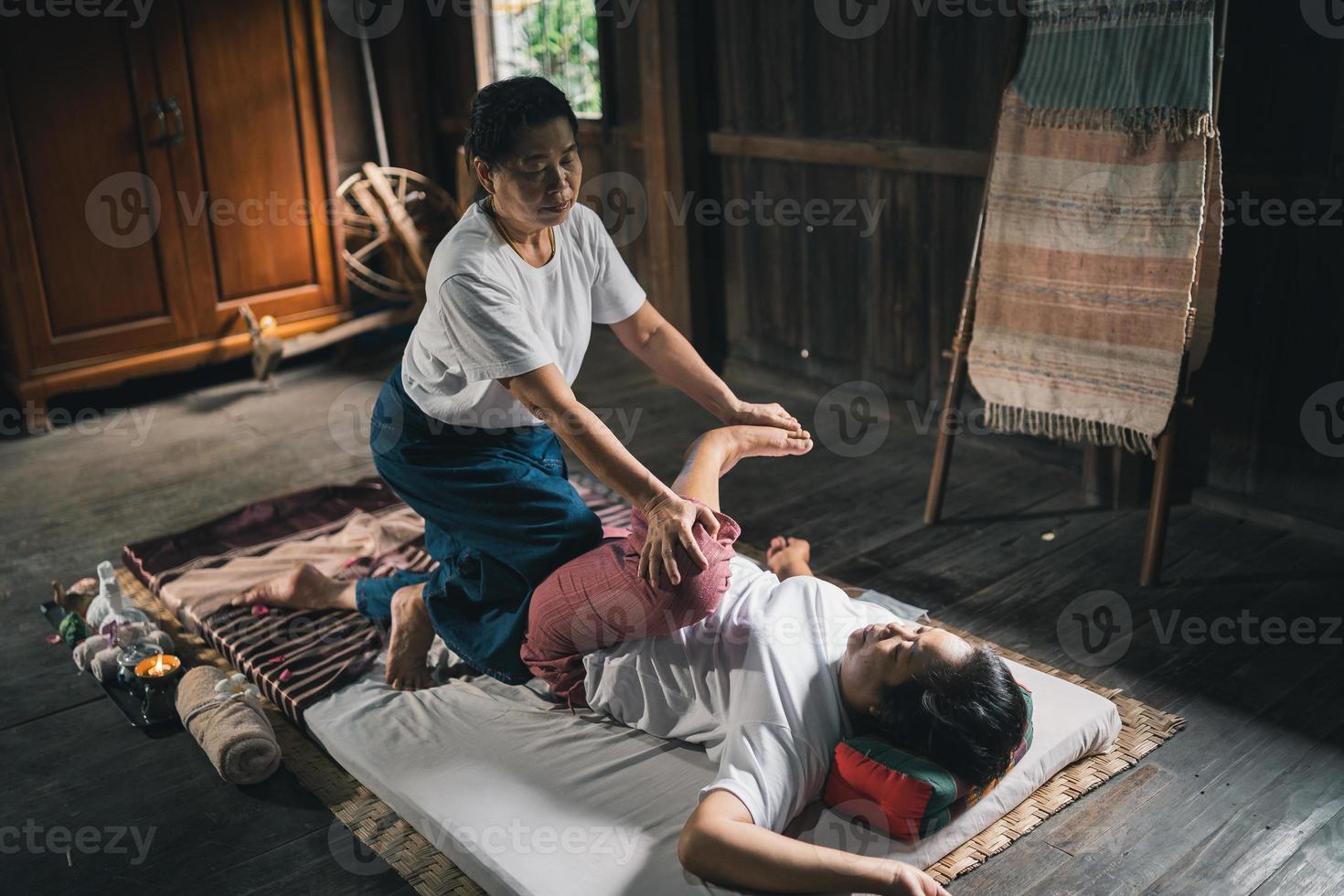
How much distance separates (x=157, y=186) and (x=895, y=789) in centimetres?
355

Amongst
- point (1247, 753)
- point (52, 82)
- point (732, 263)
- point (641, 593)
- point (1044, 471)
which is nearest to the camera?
point (641, 593)

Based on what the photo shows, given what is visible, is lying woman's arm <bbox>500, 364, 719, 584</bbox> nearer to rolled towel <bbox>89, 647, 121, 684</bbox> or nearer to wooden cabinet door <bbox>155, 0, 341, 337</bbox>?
rolled towel <bbox>89, 647, 121, 684</bbox>

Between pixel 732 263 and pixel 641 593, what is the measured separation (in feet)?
8.60

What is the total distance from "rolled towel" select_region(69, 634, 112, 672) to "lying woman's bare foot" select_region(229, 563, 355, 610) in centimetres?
35

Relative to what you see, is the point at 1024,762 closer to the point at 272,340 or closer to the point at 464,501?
the point at 464,501

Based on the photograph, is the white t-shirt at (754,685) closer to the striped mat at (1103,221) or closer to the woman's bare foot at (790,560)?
the woman's bare foot at (790,560)

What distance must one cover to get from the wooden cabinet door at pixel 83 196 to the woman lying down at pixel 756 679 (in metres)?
2.78

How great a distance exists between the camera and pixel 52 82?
4.03 metres

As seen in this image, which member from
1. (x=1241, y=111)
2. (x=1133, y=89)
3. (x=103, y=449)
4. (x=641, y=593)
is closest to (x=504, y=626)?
(x=641, y=593)

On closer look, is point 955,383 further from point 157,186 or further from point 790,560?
point 157,186

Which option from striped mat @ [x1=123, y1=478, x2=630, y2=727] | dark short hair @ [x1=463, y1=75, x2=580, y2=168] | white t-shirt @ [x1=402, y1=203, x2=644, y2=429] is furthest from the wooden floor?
dark short hair @ [x1=463, y1=75, x2=580, y2=168]

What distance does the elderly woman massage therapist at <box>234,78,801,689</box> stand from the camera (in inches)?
81.8

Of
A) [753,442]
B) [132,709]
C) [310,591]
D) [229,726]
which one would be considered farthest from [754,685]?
[132,709]

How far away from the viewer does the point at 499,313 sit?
82.8 inches
